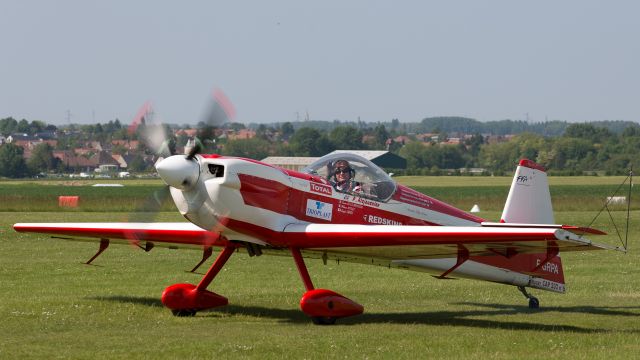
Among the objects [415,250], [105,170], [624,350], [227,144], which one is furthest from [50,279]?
[105,170]

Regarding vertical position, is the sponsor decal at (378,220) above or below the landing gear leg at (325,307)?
above

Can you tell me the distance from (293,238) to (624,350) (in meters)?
4.38

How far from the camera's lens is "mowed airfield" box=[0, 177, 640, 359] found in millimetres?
11125

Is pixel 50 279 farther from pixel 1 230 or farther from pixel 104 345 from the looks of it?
pixel 1 230

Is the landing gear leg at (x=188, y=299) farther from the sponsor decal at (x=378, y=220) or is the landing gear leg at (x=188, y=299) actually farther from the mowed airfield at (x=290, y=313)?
the sponsor decal at (x=378, y=220)

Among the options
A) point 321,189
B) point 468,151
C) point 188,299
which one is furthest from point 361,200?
point 468,151

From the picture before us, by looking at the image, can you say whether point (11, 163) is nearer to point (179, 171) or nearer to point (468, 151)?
point (468, 151)

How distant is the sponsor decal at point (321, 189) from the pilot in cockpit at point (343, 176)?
6.4 inches

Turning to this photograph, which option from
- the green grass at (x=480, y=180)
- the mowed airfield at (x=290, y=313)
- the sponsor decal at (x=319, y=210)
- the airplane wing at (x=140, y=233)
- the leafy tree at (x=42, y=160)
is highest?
the sponsor decal at (x=319, y=210)

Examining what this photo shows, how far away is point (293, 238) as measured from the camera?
13.4 metres

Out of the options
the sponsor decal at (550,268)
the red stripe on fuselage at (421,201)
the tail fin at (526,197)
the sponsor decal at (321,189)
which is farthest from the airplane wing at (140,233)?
the sponsor decal at (550,268)

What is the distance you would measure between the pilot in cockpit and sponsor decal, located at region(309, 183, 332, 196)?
163mm

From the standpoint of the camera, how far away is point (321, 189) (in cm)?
1395

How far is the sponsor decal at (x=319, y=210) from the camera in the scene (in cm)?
1386
